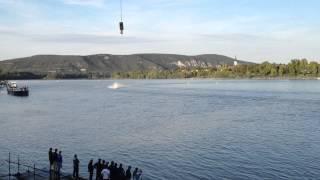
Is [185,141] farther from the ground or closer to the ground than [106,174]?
closer to the ground

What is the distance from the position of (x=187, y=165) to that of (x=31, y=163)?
13.9 meters

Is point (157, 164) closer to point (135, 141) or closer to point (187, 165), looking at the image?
point (187, 165)

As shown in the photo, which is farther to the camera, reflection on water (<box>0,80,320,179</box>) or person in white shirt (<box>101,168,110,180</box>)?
reflection on water (<box>0,80,320,179</box>)

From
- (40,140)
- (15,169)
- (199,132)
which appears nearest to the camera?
(15,169)

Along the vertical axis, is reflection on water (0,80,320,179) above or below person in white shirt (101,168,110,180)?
below

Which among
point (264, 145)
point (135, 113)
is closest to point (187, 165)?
point (264, 145)

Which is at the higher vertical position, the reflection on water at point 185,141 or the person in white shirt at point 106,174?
the person in white shirt at point 106,174

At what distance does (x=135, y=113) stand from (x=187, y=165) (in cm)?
4951

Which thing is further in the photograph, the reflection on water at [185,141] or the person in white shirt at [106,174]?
the reflection on water at [185,141]

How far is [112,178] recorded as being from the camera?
29422 mm

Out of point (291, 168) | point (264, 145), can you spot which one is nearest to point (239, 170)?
point (291, 168)

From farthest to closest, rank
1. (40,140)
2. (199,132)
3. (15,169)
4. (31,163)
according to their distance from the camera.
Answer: (199,132)
(40,140)
(31,163)
(15,169)

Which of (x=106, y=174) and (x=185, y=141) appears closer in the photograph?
(x=106, y=174)

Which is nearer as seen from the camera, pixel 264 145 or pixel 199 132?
pixel 264 145
